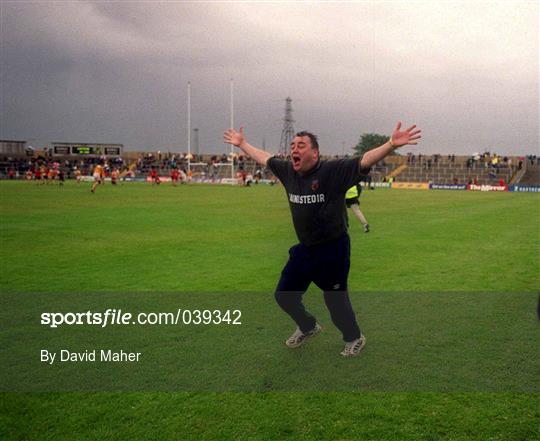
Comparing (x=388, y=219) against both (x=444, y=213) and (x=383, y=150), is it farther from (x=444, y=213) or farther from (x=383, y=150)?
(x=383, y=150)

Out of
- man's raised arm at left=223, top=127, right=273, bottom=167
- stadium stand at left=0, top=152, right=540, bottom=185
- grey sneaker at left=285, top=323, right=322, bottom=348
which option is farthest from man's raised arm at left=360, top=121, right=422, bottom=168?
stadium stand at left=0, top=152, right=540, bottom=185

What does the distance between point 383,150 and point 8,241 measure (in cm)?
1017

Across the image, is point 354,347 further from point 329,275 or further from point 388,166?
point 388,166

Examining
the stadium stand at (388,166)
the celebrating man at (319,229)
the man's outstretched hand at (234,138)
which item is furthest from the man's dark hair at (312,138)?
the stadium stand at (388,166)

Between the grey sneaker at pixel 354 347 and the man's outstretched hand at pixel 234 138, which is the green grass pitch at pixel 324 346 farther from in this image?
the man's outstretched hand at pixel 234 138

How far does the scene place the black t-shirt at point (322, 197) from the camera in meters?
4.76

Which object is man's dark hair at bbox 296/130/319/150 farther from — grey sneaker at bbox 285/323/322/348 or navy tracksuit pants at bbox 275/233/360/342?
grey sneaker at bbox 285/323/322/348

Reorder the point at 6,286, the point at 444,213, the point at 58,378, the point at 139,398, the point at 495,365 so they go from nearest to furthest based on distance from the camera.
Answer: the point at 139,398 → the point at 58,378 → the point at 495,365 → the point at 6,286 → the point at 444,213

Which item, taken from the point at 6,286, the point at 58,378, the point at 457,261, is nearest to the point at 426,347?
the point at 58,378

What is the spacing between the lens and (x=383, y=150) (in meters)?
4.39

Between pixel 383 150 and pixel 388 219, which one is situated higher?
pixel 383 150

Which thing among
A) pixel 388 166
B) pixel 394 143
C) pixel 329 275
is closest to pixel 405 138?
pixel 394 143

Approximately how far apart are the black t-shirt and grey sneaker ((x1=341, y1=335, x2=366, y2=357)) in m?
1.09

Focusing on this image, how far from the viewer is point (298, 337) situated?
5.25 meters
